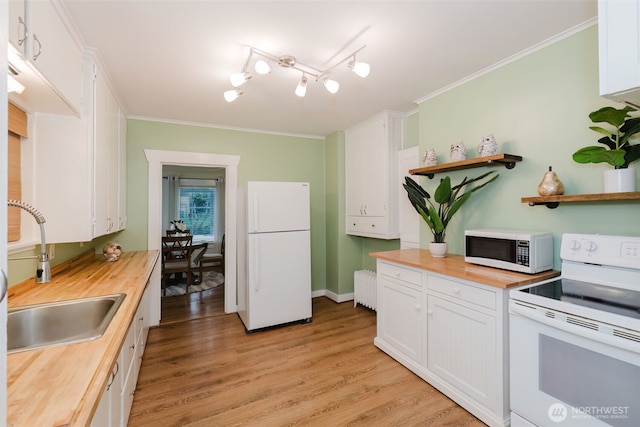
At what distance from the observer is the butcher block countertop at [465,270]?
175 centimetres

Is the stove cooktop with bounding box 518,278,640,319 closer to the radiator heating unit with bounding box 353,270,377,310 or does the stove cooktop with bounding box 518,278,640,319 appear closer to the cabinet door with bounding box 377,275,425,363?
the cabinet door with bounding box 377,275,425,363

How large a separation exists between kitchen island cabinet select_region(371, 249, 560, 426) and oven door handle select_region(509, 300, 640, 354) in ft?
0.45

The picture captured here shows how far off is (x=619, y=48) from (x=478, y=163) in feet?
3.58

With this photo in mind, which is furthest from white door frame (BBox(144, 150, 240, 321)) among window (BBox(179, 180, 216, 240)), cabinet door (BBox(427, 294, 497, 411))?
window (BBox(179, 180, 216, 240))

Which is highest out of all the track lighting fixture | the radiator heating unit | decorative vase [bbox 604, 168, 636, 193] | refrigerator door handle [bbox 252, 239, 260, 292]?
the track lighting fixture

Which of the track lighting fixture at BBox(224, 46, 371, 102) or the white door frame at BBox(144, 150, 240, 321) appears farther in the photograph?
the white door frame at BBox(144, 150, 240, 321)

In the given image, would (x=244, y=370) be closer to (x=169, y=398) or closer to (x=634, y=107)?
(x=169, y=398)

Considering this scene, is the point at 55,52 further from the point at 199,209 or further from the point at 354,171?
the point at 199,209

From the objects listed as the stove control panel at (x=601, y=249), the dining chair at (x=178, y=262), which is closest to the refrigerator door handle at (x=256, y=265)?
the dining chair at (x=178, y=262)

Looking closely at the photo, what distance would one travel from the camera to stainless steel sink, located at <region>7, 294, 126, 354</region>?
4.53ft

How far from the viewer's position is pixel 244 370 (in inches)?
97.0

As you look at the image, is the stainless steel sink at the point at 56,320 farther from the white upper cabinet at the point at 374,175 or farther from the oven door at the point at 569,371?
the white upper cabinet at the point at 374,175

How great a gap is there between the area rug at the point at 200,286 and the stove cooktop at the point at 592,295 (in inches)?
177

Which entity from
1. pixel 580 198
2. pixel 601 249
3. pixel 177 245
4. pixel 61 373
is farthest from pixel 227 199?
pixel 601 249
